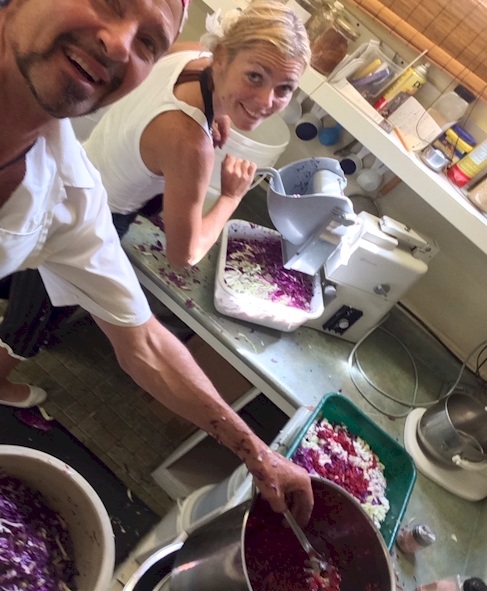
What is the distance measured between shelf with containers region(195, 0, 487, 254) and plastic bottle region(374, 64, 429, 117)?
0.30 feet

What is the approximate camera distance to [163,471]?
141 centimetres

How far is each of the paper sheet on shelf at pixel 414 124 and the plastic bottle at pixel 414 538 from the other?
1.03 m

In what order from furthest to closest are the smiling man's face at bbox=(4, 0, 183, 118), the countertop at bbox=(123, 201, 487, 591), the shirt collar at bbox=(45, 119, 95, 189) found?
the countertop at bbox=(123, 201, 487, 591) < the shirt collar at bbox=(45, 119, 95, 189) < the smiling man's face at bbox=(4, 0, 183, 118)

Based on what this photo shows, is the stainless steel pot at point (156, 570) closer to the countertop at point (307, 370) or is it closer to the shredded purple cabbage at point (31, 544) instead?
the shredded purple cabbage at point (31, 544)

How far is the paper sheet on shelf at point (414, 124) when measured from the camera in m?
1.34

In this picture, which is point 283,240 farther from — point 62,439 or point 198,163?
point 62,439

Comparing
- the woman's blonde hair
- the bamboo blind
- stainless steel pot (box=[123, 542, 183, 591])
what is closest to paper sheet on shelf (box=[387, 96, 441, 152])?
the bamboo blind

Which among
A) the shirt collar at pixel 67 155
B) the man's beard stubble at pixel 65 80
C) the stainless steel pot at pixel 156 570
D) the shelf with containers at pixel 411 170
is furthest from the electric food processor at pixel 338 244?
the stainless steel pot at pixel 156 570

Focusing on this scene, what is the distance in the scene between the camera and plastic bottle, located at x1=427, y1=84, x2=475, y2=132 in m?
1.32

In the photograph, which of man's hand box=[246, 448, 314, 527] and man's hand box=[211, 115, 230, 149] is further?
man's hand box=[211, 115, 230, 149]

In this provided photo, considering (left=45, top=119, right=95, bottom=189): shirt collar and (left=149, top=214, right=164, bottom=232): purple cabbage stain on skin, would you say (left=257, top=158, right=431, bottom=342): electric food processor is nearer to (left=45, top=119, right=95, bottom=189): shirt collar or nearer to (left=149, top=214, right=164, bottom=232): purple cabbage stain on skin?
(left=149, top=214, right=164, bottom=232): purple cabbage stain on skin

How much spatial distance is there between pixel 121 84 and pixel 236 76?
0.44 metres

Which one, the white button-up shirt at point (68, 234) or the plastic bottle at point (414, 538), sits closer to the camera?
the white button-up shirt at point (68, 234)

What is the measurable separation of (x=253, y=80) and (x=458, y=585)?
112 cm
